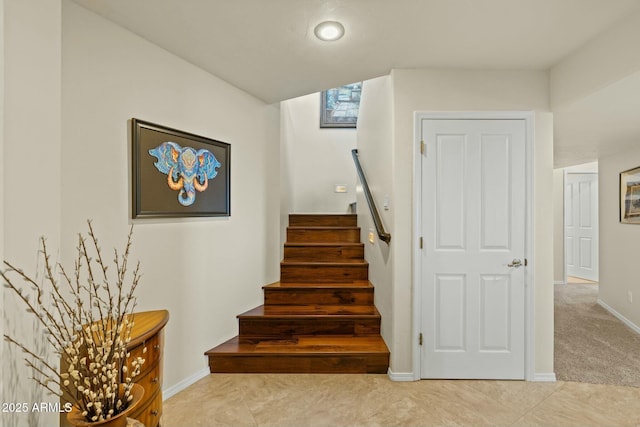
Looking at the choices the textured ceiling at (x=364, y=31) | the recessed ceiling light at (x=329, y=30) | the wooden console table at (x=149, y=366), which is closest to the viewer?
the wooden console table at (x=149, y=366)

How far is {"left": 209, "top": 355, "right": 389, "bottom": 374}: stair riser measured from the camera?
8.44ft

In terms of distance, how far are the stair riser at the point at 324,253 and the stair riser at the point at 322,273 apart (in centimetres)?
27


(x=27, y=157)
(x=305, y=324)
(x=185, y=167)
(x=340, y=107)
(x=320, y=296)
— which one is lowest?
(x=305, y=324)

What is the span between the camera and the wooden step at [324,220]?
171 inches

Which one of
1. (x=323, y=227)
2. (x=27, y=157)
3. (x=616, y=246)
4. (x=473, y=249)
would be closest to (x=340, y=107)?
(x=323, y=227)

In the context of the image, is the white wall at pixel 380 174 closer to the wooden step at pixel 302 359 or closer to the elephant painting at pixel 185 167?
the wooden step at pixel 302 359

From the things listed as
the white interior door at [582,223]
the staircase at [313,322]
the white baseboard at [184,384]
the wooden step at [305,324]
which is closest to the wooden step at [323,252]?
the staircase at [313,322]

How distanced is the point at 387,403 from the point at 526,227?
5.38ft

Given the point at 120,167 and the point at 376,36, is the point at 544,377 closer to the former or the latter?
the point at 376,36

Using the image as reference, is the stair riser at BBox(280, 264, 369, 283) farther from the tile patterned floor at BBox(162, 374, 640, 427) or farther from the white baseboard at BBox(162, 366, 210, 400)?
the white baseboard at BBox(162, 366, 210, 400)

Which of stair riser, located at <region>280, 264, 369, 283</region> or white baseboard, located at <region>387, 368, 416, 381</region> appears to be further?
stair riser, located at <region>280, 264, 369, 283</region>

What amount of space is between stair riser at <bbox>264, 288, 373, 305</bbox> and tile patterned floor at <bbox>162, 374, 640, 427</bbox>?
0.78 m

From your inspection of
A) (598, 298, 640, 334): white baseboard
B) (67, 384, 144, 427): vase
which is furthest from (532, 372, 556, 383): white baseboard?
(67, 384, 144, 427): vase

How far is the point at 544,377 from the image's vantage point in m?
2.48
